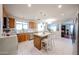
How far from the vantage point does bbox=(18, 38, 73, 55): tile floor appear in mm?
1642

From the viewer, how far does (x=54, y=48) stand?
5.59 ft

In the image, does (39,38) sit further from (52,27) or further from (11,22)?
(11,22)

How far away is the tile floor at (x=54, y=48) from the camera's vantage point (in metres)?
1.64

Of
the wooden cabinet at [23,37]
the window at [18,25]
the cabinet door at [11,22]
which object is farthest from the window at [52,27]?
the cabinet door at [11,22]

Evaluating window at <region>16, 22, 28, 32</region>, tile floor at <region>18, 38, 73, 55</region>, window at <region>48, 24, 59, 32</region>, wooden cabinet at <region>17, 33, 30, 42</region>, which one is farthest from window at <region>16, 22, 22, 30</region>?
window at <region>48, 24, 59, 32</region>

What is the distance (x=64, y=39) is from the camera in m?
1.72

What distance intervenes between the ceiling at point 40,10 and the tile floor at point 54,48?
1.57 ft

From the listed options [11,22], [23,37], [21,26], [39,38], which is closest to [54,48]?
[39,38]

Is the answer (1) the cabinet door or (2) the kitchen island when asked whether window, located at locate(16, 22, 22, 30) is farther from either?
(2) the kitchen island

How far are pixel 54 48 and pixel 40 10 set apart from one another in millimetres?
749

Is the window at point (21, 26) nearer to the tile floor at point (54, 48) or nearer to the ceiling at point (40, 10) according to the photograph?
the ceiling at point (40, 10)

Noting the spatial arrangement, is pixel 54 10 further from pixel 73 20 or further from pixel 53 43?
pixel 53 43

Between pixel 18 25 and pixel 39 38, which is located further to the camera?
pixel 39 38
